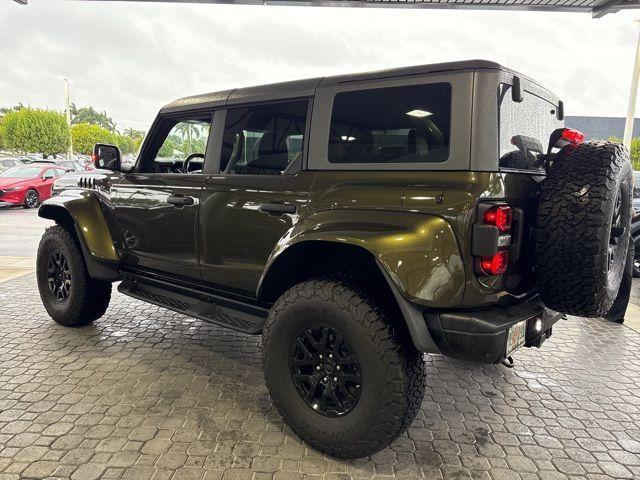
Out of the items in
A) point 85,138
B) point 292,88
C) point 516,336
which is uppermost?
point 85,138

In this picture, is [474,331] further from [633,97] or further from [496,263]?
[633,97]

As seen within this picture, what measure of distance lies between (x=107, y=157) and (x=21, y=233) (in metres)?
7.53

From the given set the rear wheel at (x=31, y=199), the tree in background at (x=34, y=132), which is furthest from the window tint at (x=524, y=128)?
the tree in background at (x=34, y=132)

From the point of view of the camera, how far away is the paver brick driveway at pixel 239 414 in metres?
2.29

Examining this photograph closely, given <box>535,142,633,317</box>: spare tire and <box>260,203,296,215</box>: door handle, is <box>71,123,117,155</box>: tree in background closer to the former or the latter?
<box>260,203,296,215</box>: door handle

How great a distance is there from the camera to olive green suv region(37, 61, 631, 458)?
2025 mm

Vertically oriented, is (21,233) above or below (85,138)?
below

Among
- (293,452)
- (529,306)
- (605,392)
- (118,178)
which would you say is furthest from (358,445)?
(118,178)

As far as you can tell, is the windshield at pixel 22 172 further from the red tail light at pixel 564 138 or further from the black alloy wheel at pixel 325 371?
the red tail light at pixel 564 138

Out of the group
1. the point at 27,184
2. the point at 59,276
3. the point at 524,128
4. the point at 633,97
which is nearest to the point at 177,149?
the point at 59,276

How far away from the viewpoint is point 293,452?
241 centimetres

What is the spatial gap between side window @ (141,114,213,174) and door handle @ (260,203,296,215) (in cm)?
102

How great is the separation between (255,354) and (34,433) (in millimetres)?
1595

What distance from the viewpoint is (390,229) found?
6.90 ft
